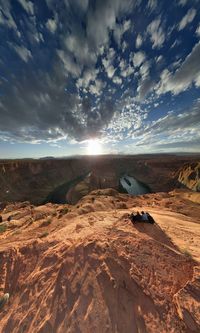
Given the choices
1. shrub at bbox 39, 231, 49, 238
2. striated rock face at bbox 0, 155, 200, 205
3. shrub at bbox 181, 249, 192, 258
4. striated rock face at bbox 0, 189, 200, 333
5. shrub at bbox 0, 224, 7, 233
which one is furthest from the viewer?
striated rock face at bbox 0, 155, 200, 205

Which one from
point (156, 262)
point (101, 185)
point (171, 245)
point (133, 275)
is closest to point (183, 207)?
point (171, 245)

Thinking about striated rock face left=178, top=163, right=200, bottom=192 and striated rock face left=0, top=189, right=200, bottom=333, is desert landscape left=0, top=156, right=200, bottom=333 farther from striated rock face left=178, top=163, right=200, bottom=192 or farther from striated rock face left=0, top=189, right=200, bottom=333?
striated rock face left=178, top=163, right=200, bottom=192

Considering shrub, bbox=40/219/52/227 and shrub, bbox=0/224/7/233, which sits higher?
shrub, bbox=40/219/52/227

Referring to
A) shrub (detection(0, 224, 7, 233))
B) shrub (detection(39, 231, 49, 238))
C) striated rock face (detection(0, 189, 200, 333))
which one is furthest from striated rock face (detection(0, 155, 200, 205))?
striated rock face (detection(0, 189, 200, 333))

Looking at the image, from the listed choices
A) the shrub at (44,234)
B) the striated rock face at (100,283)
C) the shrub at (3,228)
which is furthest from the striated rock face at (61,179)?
the striated rock face at (100,283)

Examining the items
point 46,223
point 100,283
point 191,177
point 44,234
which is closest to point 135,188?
point 191,177

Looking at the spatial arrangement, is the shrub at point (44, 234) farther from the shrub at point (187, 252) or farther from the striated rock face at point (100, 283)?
the shrub at point (187, 252)

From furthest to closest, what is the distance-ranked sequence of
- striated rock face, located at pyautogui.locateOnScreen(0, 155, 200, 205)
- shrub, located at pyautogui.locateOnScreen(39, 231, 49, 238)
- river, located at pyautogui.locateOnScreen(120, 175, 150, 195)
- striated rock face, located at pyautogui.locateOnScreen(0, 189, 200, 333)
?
river, located at pyautogui.locateOnScreen(120, 175, 150, 195) < striated rock face, located at pyautogui.locateOnScreen(0, 155, 200, 205) < shrub, located at pyautogui.locateOnScreen(39, 231, 49, 238) < striated rock face, located at pyautogui.locateOnScreen(0, 189, 200, 333)

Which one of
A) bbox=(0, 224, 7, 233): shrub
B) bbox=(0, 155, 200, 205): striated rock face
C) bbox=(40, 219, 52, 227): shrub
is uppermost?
bbox=(40, 219, 52, 227): shrub
